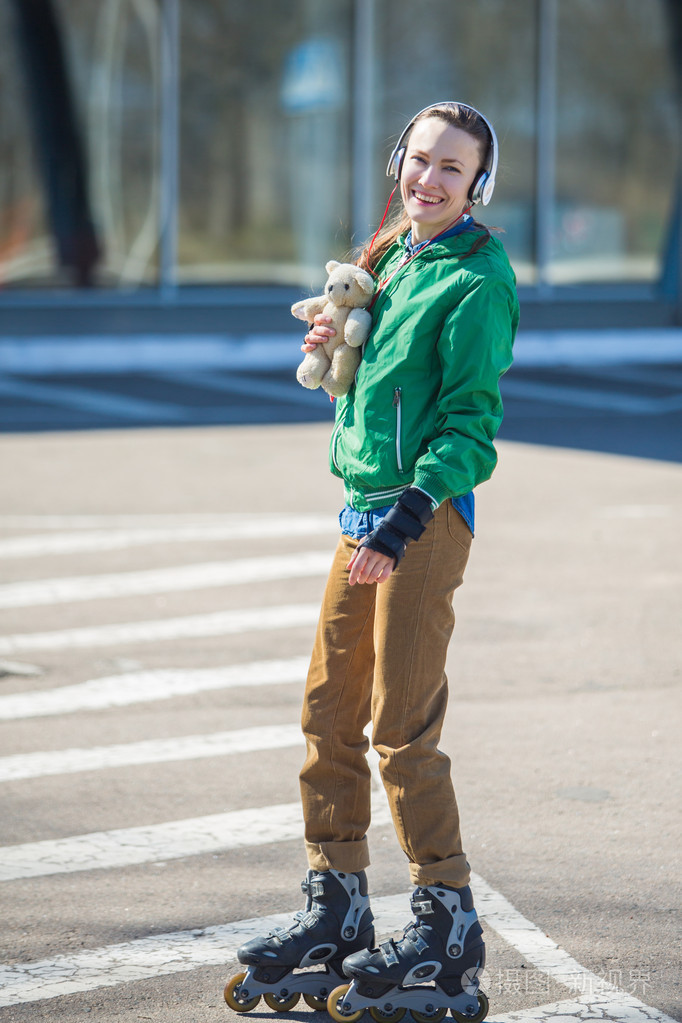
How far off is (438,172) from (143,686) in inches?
131

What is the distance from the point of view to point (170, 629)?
7102mm

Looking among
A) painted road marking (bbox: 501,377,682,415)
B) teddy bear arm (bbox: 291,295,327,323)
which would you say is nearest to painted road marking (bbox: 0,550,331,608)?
teddy bear arm (bbox: 291,295,327,323)

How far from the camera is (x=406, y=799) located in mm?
3527

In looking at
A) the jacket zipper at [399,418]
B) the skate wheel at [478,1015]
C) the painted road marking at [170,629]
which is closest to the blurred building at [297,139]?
the painted road marking at [170,629]

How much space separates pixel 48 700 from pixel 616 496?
16.8 ft

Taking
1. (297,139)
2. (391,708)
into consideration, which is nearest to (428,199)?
(391,708)

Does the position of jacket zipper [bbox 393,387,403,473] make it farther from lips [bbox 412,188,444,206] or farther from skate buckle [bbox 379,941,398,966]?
skate buckle [bbox 379,941,398,966]

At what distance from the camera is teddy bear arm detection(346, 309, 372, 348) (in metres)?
3.57

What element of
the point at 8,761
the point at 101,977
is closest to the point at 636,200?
the point at 8,761

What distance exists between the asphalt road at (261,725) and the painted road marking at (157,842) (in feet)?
0.04

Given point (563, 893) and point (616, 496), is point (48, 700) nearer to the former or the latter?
point (563, 893)

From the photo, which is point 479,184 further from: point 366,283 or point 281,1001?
point 281,1001

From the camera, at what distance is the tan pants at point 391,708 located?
11.5 feet

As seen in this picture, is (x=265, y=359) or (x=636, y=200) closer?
(x=265, y=359)
